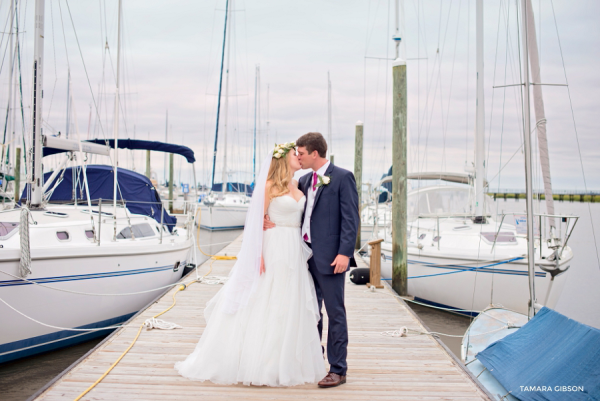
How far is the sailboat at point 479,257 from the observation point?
341 inches

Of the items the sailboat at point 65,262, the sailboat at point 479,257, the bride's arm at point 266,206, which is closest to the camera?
the bride's arm at point 266,206

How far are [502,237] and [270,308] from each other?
8037 mm

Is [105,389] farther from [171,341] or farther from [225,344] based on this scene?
[171,341]

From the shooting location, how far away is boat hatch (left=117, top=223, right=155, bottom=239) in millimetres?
8531

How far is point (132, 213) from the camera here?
1034cm

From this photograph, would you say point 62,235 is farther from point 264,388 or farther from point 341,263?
point 341,263

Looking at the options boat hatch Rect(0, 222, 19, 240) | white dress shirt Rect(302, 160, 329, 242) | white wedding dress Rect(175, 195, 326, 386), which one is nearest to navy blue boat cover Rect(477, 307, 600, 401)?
white wedding dress Rect(175, 195, 326, 386)

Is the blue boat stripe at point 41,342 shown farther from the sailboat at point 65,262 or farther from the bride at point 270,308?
the bride at point 270,308

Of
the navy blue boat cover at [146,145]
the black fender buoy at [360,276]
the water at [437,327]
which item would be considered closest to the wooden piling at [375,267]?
the black fender buoy at [360,276]

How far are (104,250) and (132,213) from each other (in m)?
3.32

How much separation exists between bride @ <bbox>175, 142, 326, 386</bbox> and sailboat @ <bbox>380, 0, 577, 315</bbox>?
4.54 meters

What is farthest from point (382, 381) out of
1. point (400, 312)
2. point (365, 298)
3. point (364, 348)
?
point (365, 298)

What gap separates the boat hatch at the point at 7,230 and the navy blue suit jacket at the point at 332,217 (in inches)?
201

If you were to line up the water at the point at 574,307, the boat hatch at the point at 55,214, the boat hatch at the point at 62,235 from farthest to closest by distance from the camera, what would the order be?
the water at the point at 574,307, the boat hatch at the point at 55,214, the boat hatch at the point at 62,235
